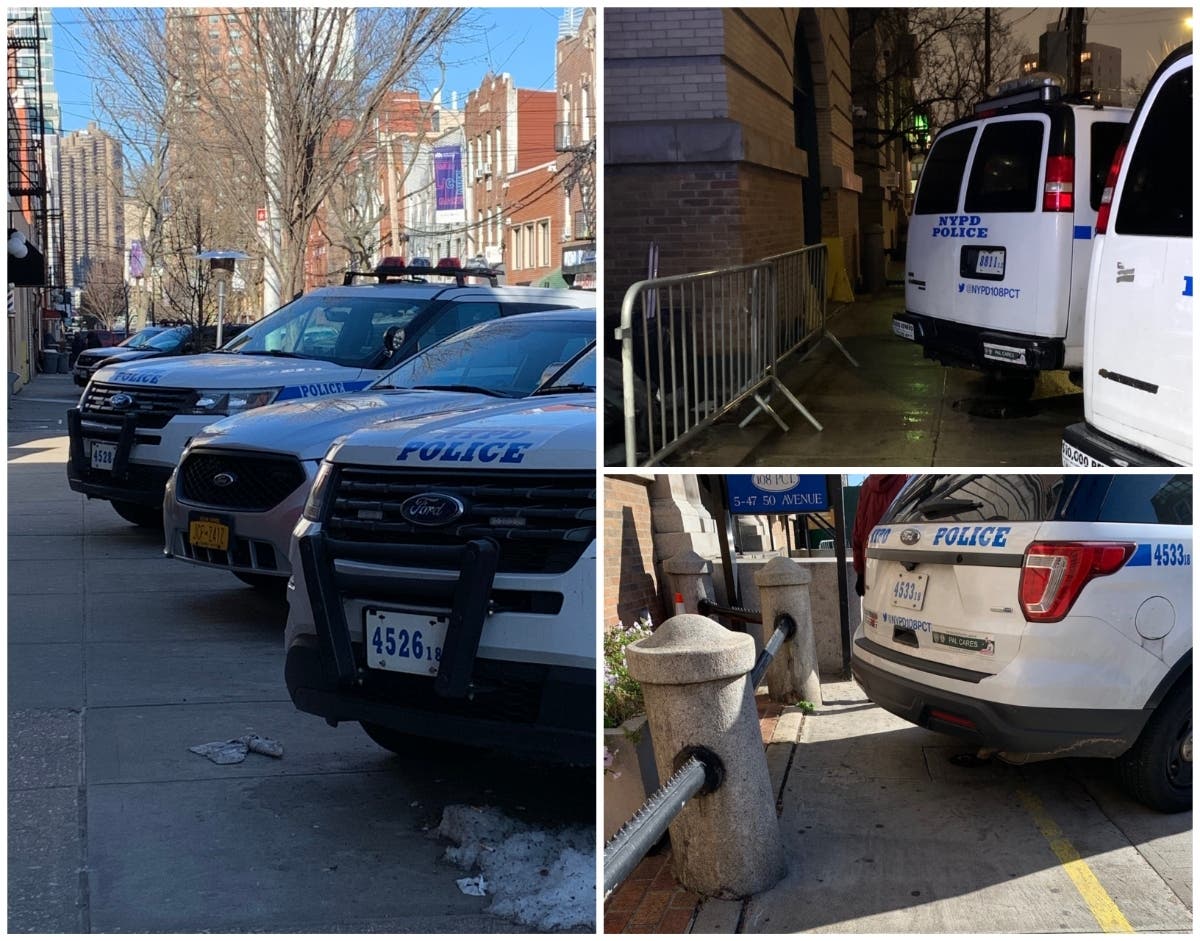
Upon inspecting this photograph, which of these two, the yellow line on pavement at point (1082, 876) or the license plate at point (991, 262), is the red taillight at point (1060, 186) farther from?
the yellow line on pavement at point (1082, 876)

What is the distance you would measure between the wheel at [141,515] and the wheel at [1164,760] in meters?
8.34

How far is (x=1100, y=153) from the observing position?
7508 mm

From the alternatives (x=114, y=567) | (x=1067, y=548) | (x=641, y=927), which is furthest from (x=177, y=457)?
(x=1067, y=548)

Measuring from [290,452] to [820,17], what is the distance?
8.05 m

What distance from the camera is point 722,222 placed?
28.6 feet

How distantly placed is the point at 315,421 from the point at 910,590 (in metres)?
3.49

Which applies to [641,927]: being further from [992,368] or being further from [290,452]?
[992,368]

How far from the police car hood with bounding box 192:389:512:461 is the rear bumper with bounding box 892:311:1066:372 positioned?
119 inches

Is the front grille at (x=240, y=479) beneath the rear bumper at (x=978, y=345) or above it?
beneath

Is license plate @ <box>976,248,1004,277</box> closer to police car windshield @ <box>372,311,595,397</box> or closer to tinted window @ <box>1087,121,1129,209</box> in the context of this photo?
tinted window @ <box>1087,121,1129,209</box>

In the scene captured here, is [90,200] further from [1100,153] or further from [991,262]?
[1100,153]

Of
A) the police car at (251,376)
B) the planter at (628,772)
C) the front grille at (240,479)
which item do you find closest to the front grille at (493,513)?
the planter at (628,772)

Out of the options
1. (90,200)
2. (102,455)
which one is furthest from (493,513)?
(90,200)

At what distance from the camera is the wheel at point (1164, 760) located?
160 inches
